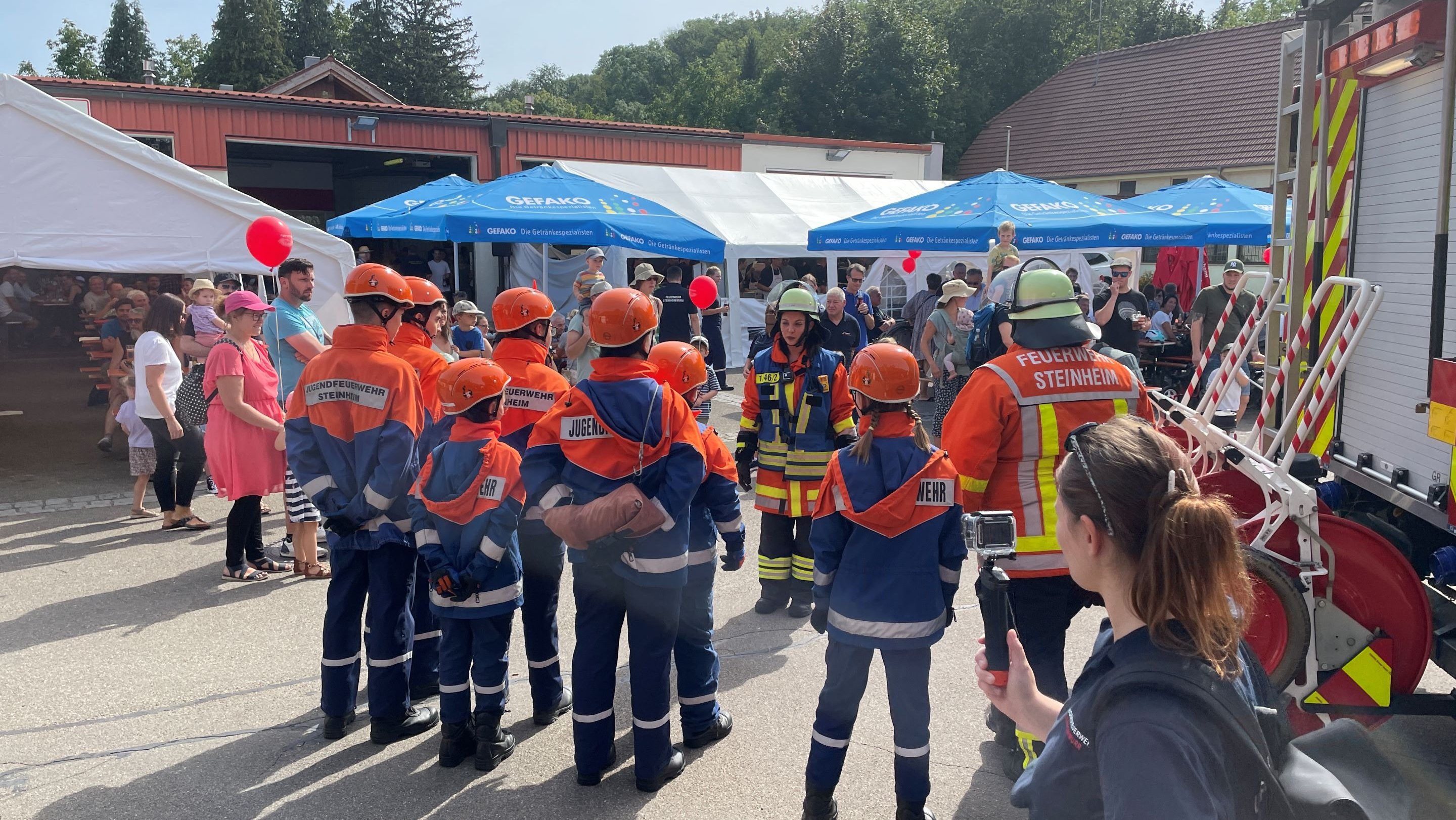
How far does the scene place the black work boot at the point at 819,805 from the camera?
11.7ft

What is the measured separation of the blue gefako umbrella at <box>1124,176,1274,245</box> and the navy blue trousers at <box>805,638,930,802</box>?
12.0m

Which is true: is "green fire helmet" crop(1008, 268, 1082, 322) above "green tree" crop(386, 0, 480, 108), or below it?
below

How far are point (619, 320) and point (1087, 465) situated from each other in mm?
2276

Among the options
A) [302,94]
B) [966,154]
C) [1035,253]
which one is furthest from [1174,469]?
[966,154]

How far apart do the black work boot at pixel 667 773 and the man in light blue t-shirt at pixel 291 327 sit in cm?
386

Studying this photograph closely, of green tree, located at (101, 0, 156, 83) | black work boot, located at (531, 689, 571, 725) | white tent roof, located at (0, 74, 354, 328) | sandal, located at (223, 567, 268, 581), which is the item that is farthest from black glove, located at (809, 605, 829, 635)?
green tree, located at (101, 0, 156, 83)

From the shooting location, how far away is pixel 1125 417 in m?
1.80

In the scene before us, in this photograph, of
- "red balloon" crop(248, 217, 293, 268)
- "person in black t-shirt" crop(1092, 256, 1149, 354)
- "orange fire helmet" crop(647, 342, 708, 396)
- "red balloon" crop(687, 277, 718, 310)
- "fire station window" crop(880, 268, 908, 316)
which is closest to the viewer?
"orange fire helmet" crop(647, 342, 708, 396)

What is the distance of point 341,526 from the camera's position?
4223mm

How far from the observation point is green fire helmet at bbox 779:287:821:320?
5707 millimetres

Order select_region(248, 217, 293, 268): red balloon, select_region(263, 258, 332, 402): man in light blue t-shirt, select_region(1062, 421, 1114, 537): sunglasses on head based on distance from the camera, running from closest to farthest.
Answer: select_region(1062, 421, 1114, 537): sunglasses on head < select_region(263, 258, 332, 402): man in light blue t-shirt < select_region(248, 217, 293, 268): red balloon

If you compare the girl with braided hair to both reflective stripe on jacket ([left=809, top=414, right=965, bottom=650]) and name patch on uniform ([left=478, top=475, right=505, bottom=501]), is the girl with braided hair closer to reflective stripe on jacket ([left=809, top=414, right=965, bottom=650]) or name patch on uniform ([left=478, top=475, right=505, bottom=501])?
reflective stripe on jacket ([left=809, top=414, right=965, bottom=650])

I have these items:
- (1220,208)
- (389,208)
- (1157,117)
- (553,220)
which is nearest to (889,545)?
(553,220)

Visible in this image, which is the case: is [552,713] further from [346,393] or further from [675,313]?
[675,313]
